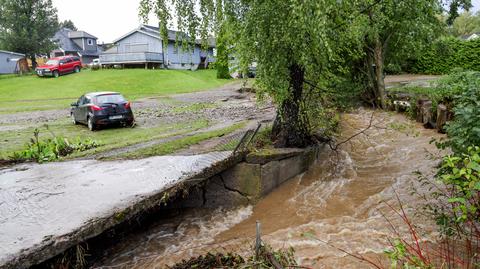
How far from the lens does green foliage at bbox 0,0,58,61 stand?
149 ft

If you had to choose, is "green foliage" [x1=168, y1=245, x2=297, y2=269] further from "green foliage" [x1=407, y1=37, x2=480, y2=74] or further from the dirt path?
"green foliage" [x1=407, y1=37, x2=480, y2=74]

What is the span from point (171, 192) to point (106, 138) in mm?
7756

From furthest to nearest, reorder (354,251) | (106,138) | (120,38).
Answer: (120,38), (106,138), (354,251)

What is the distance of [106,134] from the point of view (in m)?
13.9

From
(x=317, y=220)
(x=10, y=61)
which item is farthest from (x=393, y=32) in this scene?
(x=10, y=61)

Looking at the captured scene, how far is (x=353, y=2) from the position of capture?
7539 millimetres

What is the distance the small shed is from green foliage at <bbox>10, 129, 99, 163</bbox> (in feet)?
142

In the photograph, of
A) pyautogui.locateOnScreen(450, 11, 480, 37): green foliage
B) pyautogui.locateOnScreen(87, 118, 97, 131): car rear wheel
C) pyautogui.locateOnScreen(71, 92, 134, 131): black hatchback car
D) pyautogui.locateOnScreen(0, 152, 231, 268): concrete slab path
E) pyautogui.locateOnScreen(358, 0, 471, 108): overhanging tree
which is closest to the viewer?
pyautogui.locateOnScreen(0, 152, 231, 268): concrete slab path

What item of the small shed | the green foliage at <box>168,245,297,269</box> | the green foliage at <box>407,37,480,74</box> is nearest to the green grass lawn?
the small shed

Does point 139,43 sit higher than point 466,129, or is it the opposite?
point 139,43

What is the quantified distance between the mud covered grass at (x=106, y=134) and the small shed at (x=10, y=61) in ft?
124

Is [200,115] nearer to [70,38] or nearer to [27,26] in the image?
[27,26]

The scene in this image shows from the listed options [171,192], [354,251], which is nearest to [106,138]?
[171,192]

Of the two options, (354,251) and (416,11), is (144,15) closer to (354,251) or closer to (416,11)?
(354,251)
